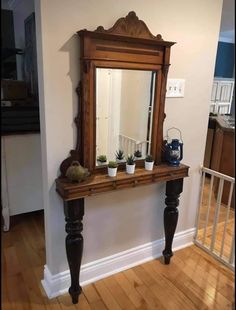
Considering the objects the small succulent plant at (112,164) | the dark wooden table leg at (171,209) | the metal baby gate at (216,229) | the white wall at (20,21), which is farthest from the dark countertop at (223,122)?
the white wall at (20,21)

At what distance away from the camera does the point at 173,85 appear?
74.9 inches

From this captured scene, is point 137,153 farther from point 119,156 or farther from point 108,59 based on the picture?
point 108,59

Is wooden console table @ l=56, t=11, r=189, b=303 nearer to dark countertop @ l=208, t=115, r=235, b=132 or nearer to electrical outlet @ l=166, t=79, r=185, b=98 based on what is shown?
electrical outlet @ l=166, t=79, r=185, b=98

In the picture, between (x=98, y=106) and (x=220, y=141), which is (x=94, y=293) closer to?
(x=98, y=106)

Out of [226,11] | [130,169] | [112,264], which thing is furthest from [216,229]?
[226,11]

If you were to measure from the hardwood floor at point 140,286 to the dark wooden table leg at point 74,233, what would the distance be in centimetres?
27

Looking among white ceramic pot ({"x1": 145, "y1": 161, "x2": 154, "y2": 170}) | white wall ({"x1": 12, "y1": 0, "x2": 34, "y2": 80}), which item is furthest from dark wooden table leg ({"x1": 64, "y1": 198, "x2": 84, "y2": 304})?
white wall ({"x1": 12, "y1": 0, "x2": 34, "y2": 80})

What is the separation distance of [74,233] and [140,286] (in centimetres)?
69

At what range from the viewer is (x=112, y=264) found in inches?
79.4

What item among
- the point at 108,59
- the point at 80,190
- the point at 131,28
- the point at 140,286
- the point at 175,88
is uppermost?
the point at 131,28

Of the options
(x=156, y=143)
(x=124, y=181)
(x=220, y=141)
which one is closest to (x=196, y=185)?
(x=156, y=143)

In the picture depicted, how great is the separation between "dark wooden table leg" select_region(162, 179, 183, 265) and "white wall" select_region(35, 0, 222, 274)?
108 millimetres

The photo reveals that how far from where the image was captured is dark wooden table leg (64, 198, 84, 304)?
157cm

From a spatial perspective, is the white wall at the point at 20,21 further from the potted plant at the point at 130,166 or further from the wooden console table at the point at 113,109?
the potted plant at the point at 130,166
